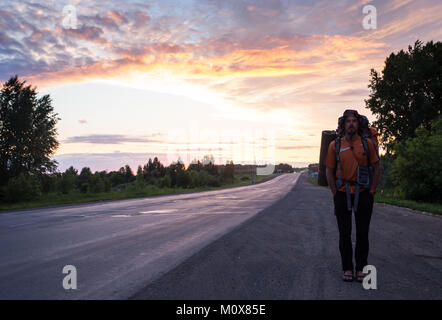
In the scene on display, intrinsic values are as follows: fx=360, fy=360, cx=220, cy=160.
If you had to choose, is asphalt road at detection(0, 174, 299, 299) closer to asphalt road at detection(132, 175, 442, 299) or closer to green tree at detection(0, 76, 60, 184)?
asphalt road at detection(132, 175, 442, 299)

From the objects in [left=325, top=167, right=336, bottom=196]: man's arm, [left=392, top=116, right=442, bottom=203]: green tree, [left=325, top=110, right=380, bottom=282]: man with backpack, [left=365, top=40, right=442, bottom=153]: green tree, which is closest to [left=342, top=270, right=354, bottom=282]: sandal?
[left=325, top=110, right=380, bottom=282]: man with backpack

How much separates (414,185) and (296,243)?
54.7 ft

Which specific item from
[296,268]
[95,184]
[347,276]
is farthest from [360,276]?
[95,184]

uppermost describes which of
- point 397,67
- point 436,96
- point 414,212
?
point 397,67

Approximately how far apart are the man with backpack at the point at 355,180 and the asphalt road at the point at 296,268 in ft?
1.45

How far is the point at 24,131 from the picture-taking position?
124ft

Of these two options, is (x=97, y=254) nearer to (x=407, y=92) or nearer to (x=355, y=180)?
(x=355, y=180)

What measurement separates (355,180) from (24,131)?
39964 mm

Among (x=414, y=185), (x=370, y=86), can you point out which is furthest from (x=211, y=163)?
Answer: (x=414, y=185)

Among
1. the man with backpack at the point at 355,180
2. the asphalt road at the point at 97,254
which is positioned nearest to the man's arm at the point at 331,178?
the man with backpack at the point at 355,180

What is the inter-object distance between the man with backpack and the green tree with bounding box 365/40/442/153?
106ft
